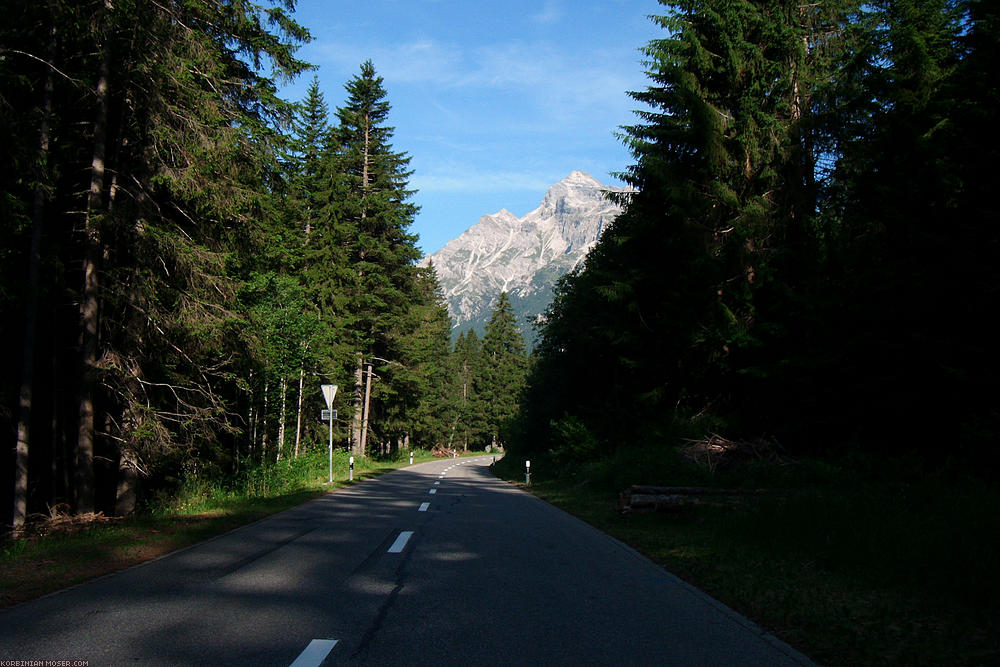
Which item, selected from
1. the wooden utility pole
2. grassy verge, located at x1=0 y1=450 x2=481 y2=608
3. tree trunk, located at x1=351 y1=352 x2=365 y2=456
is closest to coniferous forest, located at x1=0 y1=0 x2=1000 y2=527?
grassy verge, located at x1=0 y1=450 x2=481 y2=608

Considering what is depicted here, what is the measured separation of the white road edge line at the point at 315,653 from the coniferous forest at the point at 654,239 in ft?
28.5

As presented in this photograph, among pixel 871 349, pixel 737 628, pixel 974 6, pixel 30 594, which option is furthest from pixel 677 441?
pixel 30 594

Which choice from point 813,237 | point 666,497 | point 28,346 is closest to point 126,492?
point 28,346

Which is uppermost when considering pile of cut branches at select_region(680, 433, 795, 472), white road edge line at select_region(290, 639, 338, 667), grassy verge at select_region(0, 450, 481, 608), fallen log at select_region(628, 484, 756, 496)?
pile of cut branches at select_region(680, 433, 795, 472)

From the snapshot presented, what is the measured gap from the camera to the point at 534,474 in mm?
31234

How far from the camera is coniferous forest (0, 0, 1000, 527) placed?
38.0 feet

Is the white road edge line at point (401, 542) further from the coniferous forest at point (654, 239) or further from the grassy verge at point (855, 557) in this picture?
the coniferous forest at point (654, 239)

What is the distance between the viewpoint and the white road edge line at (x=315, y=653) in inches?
159

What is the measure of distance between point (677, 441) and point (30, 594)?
16.1 m

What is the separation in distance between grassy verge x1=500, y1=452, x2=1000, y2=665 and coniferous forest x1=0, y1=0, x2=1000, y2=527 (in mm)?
2185

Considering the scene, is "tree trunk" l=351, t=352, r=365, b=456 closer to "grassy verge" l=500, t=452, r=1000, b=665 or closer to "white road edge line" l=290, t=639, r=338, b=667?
"grassy verge" l=500, t=452, r=1000, b=665

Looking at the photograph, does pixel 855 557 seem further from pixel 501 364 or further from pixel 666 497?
pixel 501 364

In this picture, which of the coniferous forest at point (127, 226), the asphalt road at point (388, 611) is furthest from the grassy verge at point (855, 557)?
the coniferous forest at point (127, 226)

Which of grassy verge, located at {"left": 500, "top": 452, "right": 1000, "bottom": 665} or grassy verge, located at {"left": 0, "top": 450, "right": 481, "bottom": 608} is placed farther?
grassy verge, located at {"left": 0, "top": 450, "right": 481, "bottom": 608}
